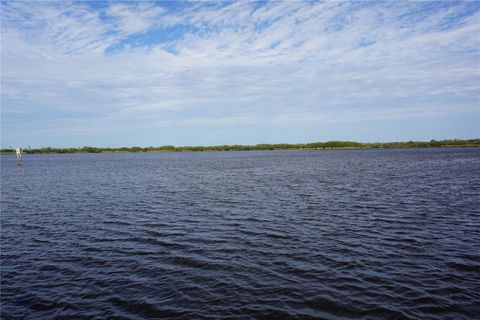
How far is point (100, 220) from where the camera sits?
2447 centimetres

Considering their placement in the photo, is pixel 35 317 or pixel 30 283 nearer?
pixel 35 317

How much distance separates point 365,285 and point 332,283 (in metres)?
1.22

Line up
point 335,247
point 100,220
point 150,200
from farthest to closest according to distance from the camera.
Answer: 1. point 150,200
2. point 100,220
3. point 335,247

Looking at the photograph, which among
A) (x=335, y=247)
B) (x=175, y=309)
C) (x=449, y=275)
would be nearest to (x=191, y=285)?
(x=175, y=309)

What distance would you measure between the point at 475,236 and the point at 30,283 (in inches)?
883

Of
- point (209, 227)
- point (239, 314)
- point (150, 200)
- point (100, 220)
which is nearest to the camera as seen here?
point (239, 314)

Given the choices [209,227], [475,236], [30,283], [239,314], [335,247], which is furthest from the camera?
[209,227]

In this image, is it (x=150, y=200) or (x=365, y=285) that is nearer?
(x=365, y=285)

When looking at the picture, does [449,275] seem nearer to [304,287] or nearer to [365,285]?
[365,285]

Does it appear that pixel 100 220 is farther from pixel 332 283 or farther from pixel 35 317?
pixel 332 283

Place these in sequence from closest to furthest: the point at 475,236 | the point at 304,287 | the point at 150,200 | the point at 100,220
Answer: the point at 304,287 < the point at 475,236 < the point at 100,220 < the point at 150,200

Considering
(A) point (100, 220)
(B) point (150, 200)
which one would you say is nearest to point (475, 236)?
(A) point (100, 220)

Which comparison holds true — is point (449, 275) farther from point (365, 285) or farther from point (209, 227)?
point (209, 227)

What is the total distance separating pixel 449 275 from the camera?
43.1 ft
